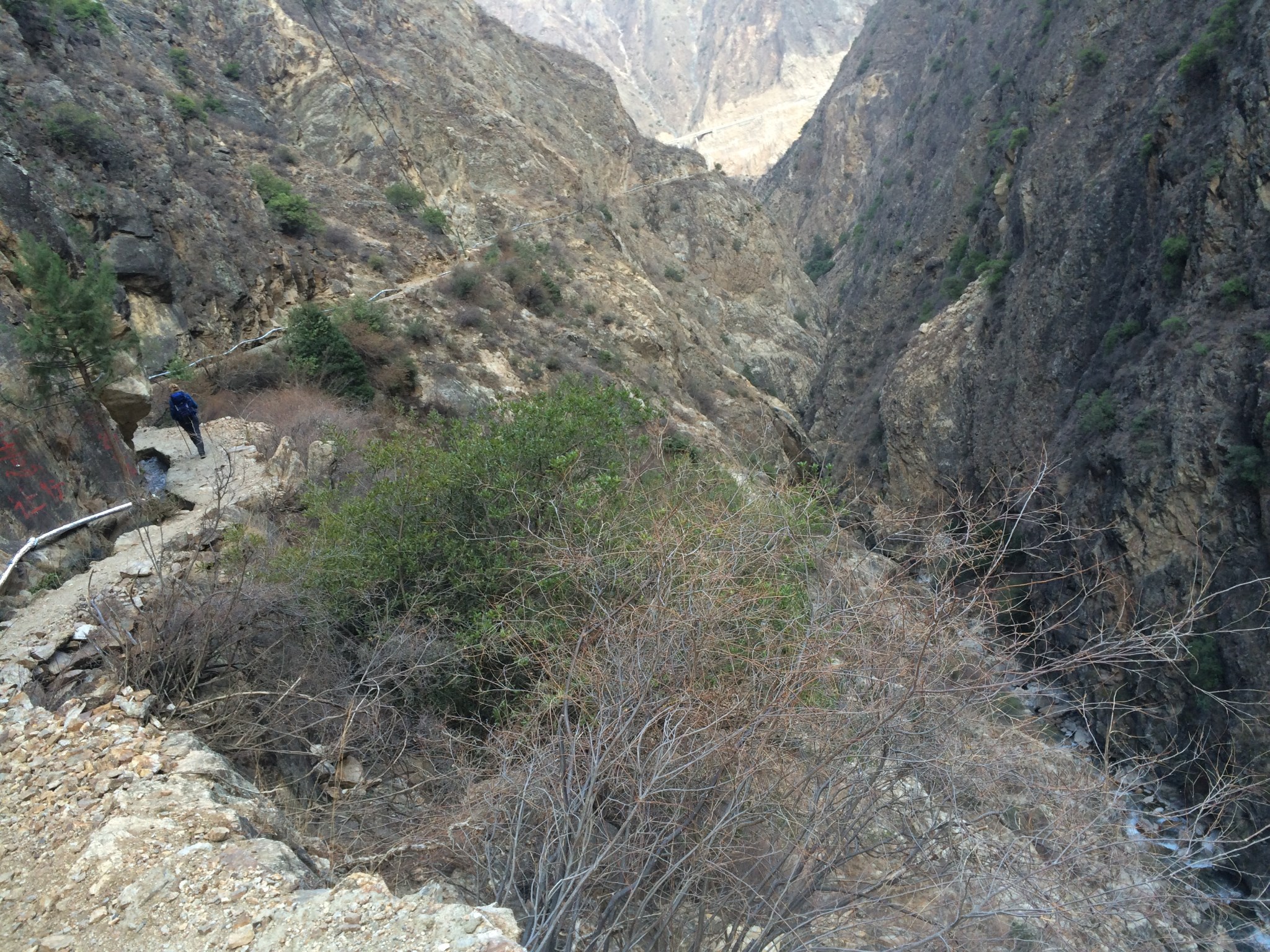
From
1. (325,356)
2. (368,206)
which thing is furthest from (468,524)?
(368,206)

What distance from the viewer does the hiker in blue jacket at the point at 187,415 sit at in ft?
36.8

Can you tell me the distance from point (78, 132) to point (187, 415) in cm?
854

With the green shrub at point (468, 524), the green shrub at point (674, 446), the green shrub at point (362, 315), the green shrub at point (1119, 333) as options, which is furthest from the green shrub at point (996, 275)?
the green shrub at point (468, 524)

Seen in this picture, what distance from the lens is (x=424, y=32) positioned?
114 feet

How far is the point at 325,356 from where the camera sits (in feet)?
53.6

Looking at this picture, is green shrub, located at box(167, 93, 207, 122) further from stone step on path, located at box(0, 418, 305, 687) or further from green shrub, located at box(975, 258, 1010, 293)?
green shrub, located at box(975, 258, 1010, 293)

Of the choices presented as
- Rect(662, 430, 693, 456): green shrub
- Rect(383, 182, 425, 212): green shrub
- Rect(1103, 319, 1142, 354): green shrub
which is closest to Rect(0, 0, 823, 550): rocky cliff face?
Rect(383, 182, 425, 212): green shrub

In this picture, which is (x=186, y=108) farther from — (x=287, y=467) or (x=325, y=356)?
(x=287, y=467)

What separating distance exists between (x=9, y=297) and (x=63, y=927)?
328 inches

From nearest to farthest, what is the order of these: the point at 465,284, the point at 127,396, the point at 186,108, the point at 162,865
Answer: the point at 162,865 < the point at 127,396 < the point at 186,108 < the point at 465,284

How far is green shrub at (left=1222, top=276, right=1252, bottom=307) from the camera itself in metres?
18.2

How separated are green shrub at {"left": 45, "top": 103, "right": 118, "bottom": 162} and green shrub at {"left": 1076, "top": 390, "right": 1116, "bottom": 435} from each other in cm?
2549

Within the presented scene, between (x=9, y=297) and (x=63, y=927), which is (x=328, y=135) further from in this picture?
(x=63, y=927)

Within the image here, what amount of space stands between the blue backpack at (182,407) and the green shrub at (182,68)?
1888 cm
